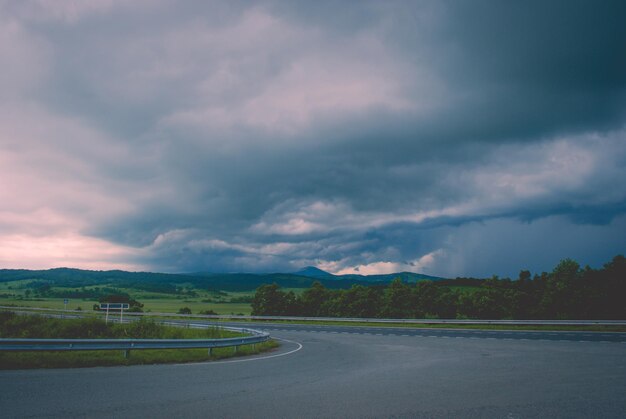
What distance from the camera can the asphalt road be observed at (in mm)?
7441

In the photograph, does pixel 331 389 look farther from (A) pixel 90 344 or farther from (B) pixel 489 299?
(B) pixel 489 299

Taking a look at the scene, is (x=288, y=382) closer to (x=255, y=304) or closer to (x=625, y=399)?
(x=625, y=399)

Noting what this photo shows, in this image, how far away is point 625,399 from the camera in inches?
344

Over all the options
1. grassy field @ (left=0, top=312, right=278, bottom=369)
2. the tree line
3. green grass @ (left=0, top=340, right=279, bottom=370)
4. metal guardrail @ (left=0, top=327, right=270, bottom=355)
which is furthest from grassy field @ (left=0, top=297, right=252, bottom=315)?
metal guardrail @ (left=0, top=327, right=270, bottom=355)

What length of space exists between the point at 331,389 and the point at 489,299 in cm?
5333

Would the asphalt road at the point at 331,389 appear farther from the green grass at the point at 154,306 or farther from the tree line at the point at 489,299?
the green grass at the point at 154,306

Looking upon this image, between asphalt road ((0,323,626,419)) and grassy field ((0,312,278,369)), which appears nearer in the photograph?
asphalt road ((0,323,626,419))

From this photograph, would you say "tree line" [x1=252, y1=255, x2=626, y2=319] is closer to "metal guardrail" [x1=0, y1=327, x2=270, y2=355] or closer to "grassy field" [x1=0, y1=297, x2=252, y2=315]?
"grassy field" [x1=0, y1=297, x2=252, y2=315]

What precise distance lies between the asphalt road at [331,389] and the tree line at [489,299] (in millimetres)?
41138

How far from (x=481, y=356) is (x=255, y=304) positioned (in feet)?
195

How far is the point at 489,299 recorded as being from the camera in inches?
2254

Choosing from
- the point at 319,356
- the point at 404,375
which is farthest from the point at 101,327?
the point at 404,375

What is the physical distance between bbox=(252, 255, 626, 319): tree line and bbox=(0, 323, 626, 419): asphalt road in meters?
41.1

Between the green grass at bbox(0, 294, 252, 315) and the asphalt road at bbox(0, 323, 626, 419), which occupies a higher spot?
the asphalt road at bbox(0, 323, 626, 419)
